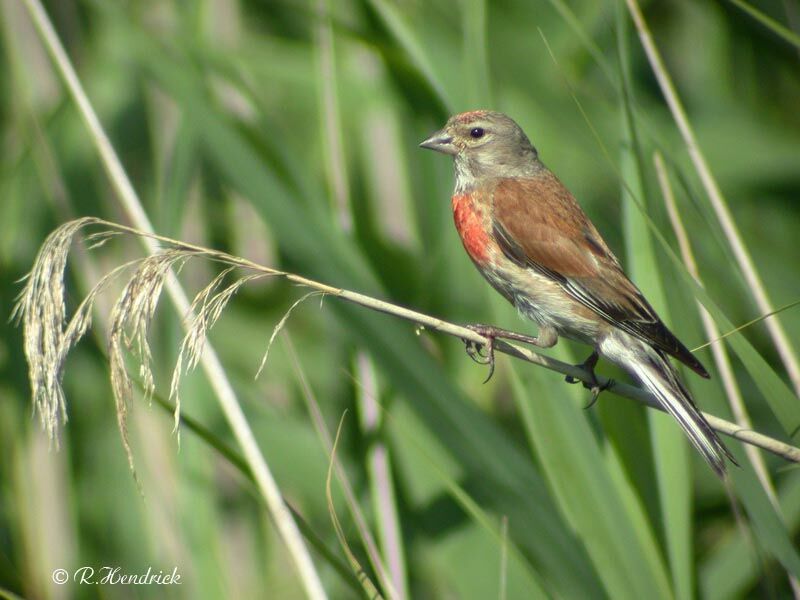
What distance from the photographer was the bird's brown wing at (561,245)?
233 centimetres

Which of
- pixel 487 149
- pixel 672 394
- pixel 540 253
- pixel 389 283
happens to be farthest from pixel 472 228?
pixel 672 394

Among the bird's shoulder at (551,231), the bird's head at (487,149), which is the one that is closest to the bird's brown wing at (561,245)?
the bird's shoulder at (551,231)

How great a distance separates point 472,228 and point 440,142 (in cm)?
27

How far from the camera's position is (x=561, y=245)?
96.0 inches

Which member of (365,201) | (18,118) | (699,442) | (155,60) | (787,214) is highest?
(18,118)

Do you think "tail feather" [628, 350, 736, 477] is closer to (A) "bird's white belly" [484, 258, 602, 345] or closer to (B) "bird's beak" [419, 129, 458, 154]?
(A) "bird's white belly" [484, 258, 602, 345]

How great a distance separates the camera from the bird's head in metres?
2.61

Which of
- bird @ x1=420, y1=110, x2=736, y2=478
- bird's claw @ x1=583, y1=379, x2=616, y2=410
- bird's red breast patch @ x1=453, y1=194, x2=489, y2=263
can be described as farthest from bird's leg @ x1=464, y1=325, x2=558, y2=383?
bird's red breast patch @ x1=453, y1=194, x2=489, y2=263

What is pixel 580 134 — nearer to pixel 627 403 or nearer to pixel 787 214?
pixel 627 403

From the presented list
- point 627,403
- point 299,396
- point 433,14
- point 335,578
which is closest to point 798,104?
point 433,14

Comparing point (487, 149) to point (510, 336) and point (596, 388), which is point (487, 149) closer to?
point (510, 336)

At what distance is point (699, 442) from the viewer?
5.85 feet

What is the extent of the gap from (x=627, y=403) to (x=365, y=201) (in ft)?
3.85

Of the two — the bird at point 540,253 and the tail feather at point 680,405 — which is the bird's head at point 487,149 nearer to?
the bird at point 540,253
